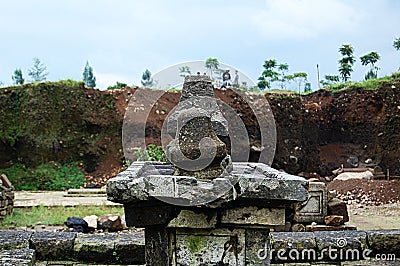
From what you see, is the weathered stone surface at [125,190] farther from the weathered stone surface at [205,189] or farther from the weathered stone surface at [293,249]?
the weathered stone surface at [293,249]

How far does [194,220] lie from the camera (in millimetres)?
3068

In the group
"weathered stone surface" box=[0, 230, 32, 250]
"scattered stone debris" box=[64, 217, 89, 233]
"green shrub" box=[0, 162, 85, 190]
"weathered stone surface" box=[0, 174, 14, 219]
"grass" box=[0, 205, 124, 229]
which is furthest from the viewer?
"green shrub" box=[0, 162, 85, 190]

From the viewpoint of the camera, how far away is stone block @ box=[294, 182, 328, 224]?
26.2 ft

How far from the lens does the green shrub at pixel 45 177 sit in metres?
16.7

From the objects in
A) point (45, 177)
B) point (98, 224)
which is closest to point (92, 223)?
point (98, 224)

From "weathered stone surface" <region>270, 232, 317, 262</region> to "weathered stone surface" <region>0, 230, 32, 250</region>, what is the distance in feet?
7.65

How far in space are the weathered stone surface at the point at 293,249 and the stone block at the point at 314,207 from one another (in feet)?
11.3

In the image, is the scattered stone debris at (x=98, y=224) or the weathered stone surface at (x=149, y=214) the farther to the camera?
the scattered stone debris at (x=98, y=224)

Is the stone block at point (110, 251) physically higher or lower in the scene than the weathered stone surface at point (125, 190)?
lower

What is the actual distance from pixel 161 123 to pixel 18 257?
1466 centimetres

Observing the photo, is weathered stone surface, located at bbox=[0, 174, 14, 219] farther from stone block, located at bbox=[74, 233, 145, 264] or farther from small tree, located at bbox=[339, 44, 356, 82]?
small tree, located at bbox=[339, 44, 356, 82]

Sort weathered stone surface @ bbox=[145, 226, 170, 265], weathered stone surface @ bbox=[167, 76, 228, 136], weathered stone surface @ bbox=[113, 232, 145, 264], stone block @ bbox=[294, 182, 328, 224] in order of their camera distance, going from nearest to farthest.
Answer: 1. weathered stone surface @ bbox=[145, 226, 170, 265]
2. weathered stone surface @ bbox=[167, 76, 228, 136]
3. weathered stone surface @ bbox=[113, 232, 145, 264]
4. stone block @ bbox=[294, 182, 328, 224]

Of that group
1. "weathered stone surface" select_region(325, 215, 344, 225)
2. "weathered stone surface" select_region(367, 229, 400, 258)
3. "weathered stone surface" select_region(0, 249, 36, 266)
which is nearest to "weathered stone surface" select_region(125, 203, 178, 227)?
"weathered stone surface" select_region(0, 249, 36, 266)

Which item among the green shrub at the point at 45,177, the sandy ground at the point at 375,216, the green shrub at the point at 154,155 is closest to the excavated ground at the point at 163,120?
the green shrub at the point at 45,177
